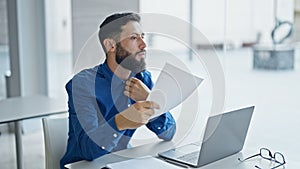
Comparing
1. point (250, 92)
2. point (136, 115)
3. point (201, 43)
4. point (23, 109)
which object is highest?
point (201, 43)

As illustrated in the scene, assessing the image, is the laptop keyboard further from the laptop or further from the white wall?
the white wall

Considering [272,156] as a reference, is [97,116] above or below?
above

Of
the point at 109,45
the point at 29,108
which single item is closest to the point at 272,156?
the point at 109,45

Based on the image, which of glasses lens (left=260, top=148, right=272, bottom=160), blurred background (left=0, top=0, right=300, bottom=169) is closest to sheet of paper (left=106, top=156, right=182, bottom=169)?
glasses lens (left=260, top=148, right=272, bottom=160)

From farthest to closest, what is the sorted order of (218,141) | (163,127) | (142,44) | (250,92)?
(250,92) → (163,127) → (142,44) → (218,141)

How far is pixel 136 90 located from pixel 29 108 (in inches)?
55.6

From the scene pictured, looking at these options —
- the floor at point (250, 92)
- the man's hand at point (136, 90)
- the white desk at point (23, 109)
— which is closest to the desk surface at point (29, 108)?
the white desk at point (23, 109)

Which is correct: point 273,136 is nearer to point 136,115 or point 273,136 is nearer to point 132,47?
point 132,47

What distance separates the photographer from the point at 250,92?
13.0ft

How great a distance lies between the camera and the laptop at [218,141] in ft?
4.45

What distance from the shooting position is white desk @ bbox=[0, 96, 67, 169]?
8.33 ft

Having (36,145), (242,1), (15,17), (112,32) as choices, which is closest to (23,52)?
(15,17)

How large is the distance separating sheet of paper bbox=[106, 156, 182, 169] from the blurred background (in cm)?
152

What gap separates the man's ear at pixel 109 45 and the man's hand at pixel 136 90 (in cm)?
18
